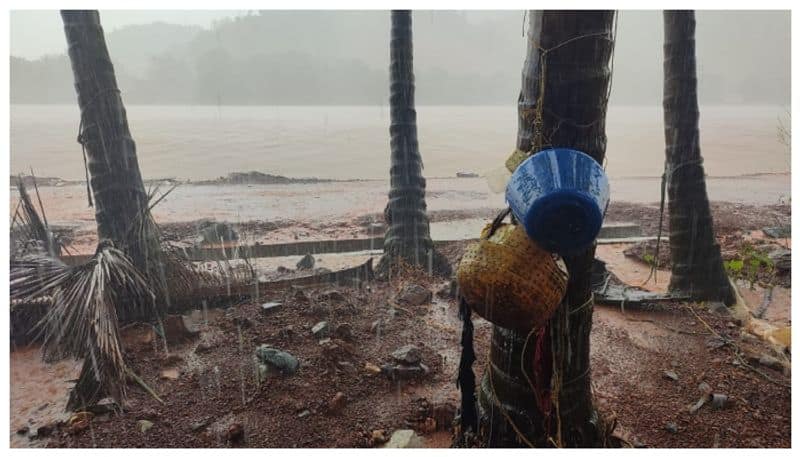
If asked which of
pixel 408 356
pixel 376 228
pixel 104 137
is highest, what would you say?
pixel 104 137

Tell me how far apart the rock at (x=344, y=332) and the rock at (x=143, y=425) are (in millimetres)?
1809

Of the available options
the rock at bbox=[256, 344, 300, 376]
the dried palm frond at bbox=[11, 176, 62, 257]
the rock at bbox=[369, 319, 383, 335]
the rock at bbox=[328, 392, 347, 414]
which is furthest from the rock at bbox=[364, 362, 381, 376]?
the dried palm frond at bbox=[11, 176, 62, 257]

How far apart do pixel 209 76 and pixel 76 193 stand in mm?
35743

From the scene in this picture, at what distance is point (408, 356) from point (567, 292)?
8.13 ft

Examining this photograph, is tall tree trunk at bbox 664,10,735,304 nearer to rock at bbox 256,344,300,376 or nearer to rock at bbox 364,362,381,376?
rock at bbox 364,362,381,376

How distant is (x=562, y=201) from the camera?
1.82 metres

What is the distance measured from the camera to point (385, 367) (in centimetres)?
452

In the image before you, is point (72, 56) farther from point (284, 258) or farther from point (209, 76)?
point (209, 76)

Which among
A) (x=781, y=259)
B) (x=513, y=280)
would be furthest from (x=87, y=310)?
(x=781, y=259)

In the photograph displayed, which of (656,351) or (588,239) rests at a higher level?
(588,239)

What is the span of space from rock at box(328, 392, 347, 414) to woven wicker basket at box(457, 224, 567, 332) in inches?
90.0

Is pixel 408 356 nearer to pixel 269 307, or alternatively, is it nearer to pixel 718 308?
pixel 269 307

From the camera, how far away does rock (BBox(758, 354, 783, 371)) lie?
4.59 meters

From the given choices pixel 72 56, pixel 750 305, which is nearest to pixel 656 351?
pixel 750 305
